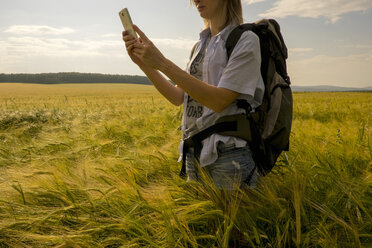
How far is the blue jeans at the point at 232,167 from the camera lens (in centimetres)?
142

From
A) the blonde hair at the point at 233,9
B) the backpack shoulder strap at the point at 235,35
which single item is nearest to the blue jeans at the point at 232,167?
the backpack shoulder strap at the point at 235,35

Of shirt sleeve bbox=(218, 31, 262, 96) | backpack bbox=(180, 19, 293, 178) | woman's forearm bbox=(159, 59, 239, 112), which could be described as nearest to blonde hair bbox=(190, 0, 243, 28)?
backpack bbox=(180, 19, 293, 178)

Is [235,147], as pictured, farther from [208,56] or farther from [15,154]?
[15,154]

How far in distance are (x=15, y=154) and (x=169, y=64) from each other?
96.7 inches

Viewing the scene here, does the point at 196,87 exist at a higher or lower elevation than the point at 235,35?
lower

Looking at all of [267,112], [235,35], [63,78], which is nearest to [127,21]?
[235,35]

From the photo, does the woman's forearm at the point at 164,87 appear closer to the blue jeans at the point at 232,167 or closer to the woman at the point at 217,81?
the woman at the point at 217,81

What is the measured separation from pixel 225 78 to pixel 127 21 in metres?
0.58

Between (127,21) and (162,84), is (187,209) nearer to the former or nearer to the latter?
(162,84)

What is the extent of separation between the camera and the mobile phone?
1417mm

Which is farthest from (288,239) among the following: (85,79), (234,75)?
(85,79)

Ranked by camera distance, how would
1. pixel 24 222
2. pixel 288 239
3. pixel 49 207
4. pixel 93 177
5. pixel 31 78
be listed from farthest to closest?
pixel 31 78
pixel 93 177
pixel 49 207
pixel 24 222
pixel 288 239

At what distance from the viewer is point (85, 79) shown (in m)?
71.6

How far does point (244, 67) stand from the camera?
1327 millimetres
